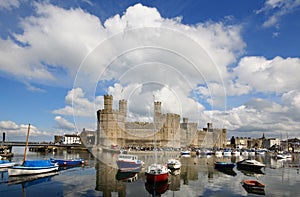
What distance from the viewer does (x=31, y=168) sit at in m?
35.5

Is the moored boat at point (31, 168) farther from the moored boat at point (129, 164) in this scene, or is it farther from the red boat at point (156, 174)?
the red boat at point (156, 174)

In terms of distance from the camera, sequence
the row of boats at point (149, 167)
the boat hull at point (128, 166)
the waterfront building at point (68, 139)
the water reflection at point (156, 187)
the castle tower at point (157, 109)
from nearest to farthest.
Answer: the water reflection at point (156, 187) < the row of boats at point (149, 167) < the boat hull at point (128, 166) < the castle tower at point (157, 109) < the waterfront building at point (68, 139)

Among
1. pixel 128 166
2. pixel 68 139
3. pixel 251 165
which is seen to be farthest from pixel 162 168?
pixel 68 139

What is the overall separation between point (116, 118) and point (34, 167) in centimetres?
8709

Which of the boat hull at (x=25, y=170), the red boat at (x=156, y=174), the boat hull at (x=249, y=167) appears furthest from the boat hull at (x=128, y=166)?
the boat hull at (x=249, y=167)

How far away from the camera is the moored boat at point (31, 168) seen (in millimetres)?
33938

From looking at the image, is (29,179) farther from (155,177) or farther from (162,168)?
(162,168)

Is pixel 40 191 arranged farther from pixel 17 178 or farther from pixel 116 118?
pixel 116 118

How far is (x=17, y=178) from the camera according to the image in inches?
1278

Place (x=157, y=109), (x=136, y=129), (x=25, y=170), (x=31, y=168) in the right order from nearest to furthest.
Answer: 1. (x=25, y=170)
2. (x=31, y=168)
3. (x=157, y=109)
4. (x=136, y=129)

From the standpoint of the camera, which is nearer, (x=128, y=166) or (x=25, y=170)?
(x=25, y=170)

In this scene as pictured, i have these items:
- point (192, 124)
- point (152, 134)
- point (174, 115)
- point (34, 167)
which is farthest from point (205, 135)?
point (34, 167)

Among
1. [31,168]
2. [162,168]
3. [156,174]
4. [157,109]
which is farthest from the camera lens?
[157,109]

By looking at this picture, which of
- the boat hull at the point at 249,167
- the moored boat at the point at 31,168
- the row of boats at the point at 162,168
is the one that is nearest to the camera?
the row of boats at the point at 162,168
